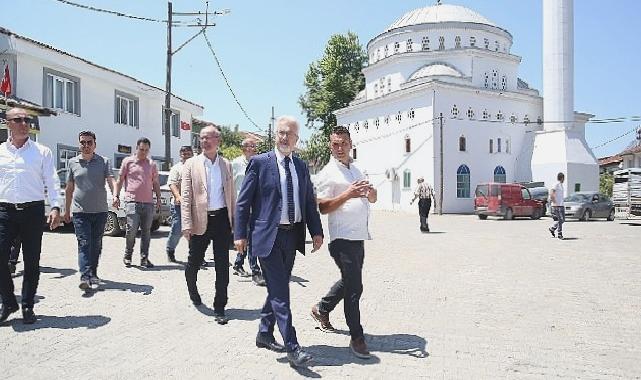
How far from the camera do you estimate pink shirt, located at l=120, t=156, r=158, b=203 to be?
26.9 ft

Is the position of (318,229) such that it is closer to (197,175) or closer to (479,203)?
(197,175)

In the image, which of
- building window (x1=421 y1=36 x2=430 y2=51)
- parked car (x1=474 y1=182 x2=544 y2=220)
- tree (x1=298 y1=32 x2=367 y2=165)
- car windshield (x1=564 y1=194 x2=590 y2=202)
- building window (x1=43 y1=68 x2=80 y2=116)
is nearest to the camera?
building window (x1=43 y1=68 x2=80 y2=116)

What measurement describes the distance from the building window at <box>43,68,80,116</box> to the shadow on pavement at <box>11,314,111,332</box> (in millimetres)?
16622

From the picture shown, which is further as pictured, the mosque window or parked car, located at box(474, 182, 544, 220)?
the mosque window


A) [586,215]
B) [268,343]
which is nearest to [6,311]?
[268,343]

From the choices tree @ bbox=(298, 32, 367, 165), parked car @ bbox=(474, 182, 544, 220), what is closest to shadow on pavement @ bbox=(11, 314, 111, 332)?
parked car @ bbox=(474, 182, 544, 220)

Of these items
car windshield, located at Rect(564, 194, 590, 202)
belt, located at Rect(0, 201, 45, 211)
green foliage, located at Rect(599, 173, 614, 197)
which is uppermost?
green foliage, located at Rect(599, 173, 614, 197)

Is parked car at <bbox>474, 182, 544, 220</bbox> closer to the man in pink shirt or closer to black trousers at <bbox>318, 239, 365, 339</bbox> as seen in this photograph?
the man in pink shirt

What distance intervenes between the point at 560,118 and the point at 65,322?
4093cm

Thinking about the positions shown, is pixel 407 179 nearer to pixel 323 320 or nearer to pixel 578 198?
pixel 578 198

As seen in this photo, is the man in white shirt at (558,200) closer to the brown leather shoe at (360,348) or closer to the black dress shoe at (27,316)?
the brown leather shoe at (360,348)

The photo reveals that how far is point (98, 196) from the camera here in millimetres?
6539

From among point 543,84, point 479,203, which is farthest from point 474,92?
point 479,203

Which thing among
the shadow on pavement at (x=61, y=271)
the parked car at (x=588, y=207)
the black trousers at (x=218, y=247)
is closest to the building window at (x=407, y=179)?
the parked car at (x=588, y=207)
